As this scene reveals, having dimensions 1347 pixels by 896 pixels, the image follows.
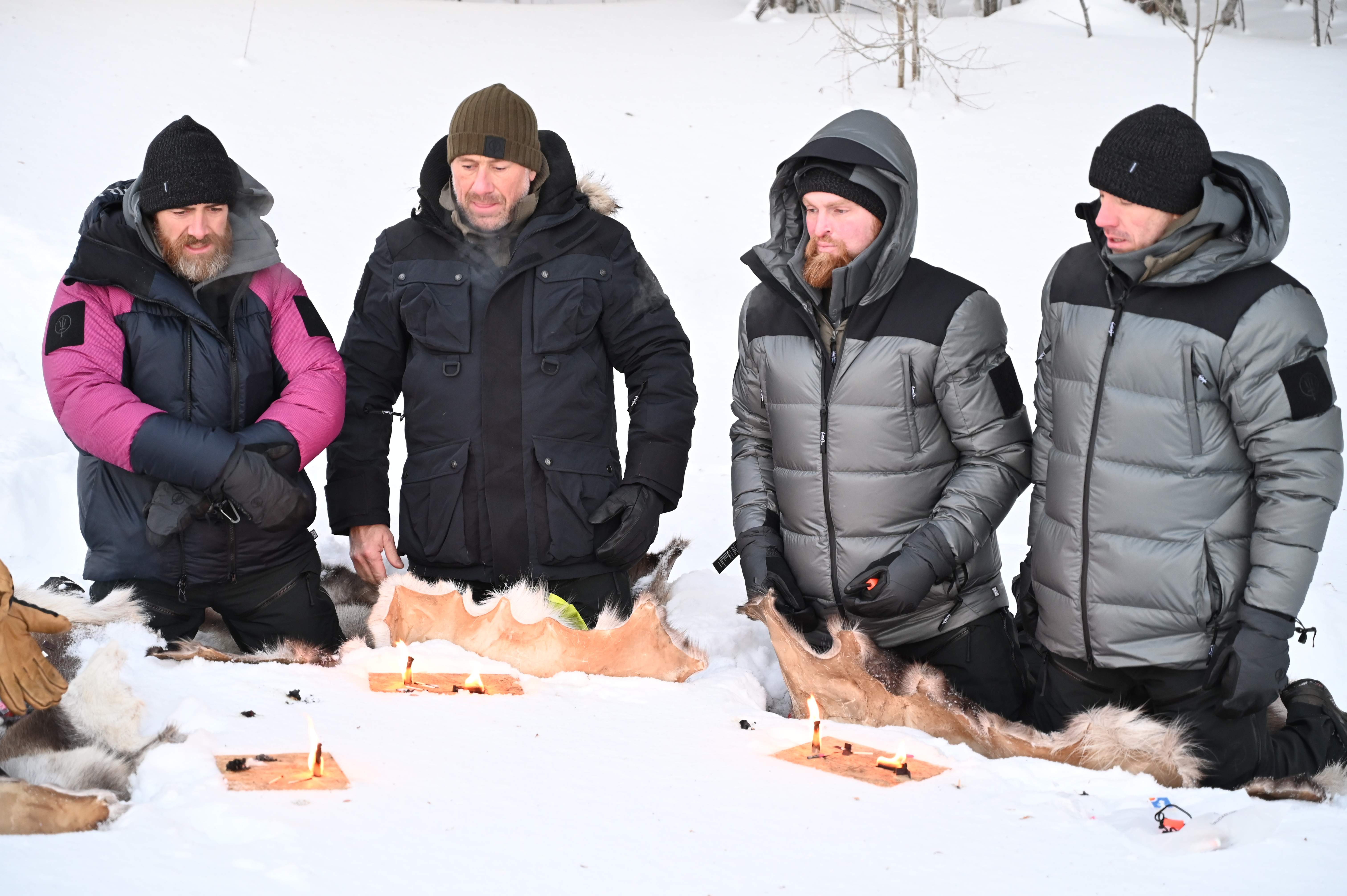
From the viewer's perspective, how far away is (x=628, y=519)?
11.5 ft

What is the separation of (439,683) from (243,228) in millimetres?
1635

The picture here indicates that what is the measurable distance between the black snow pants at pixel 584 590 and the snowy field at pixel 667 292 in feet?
0.69

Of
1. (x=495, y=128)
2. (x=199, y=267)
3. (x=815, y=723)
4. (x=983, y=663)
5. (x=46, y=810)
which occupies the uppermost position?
(x=495, y=128)

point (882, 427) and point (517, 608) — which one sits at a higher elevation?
point (882, 427)

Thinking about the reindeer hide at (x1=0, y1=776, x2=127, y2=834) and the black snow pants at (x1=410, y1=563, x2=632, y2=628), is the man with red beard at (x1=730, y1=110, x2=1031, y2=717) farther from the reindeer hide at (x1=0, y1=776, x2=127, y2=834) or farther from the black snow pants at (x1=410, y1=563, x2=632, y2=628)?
the reindeer hide at (x1=0, y1=776, x2=127, y2=834)

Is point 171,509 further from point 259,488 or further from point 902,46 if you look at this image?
point 902,46

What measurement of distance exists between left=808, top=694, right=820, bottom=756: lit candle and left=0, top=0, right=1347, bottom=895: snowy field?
7cm

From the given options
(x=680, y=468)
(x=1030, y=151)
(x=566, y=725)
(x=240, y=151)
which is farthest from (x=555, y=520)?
(x=1030, y=151)

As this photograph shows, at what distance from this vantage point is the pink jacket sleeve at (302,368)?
11.1 ft

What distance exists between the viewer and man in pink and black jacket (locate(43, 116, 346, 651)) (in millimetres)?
3168

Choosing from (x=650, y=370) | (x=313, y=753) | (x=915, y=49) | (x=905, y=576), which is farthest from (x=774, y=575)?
(x=915, y=49)

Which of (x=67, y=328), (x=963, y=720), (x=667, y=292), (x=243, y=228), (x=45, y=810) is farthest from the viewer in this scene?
(x=667, y=292)

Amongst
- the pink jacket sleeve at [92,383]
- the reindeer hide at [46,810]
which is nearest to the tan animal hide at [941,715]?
Result: the reindeer hide at [46,810]

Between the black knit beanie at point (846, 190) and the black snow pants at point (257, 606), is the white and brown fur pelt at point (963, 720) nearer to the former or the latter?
the black knit beanie at point (846, 190)
